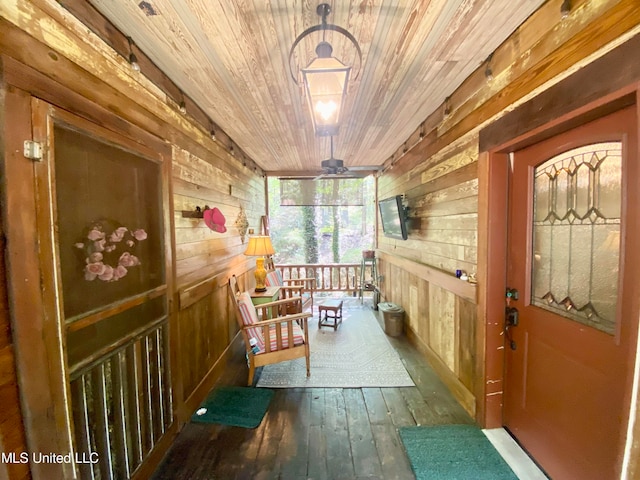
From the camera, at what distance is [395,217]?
3.28 m

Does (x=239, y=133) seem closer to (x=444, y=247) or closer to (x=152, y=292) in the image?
(x=152, y=292)

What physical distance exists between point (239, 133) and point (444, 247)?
2512mm

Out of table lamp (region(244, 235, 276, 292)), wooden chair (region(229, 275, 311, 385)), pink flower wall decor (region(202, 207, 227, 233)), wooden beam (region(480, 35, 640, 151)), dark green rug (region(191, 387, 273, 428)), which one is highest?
wooden beam (region(480, 35, 640, 151))

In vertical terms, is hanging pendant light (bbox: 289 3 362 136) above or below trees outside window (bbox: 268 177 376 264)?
above

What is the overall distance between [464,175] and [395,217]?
133cm

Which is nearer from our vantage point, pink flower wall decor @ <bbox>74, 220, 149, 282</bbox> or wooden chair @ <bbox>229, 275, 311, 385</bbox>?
pink flower wall decor @ <bbox>74, 220, 149, 282</bbox>

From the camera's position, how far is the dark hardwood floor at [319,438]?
153 cm

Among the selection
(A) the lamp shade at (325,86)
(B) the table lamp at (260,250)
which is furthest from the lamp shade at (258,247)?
(A) the lamp shade at (325,86)

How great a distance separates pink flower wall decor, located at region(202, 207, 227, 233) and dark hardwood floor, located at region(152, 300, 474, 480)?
166 cm

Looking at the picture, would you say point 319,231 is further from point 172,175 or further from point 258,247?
point 172,175

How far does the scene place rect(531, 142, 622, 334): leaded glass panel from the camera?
3.61ft

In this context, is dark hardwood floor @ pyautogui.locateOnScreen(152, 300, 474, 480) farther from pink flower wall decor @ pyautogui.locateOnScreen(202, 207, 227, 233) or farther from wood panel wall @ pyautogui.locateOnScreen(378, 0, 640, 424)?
pink flower wall decor @ pyautogui.locateOnScreen(202, 207, 227, 233)

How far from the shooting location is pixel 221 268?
2744mm

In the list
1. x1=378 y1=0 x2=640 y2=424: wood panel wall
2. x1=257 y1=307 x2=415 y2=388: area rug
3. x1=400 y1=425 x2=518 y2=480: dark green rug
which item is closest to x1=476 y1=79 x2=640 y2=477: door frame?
x1=378 y1=0 x2=640 y2=424: wood panel wall
